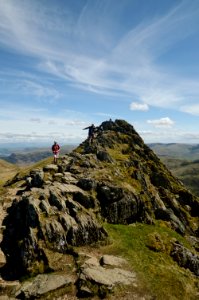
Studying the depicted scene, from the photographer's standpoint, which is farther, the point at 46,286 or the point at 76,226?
the point at 76,226

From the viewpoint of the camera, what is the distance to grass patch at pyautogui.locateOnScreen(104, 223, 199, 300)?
2575 centimetres

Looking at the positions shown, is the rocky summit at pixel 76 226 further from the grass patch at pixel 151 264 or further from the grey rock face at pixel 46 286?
the grass patch at pixel 151 264

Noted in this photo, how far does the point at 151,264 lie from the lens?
29.2m

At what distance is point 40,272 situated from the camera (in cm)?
2591

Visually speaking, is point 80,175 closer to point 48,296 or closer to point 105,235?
point 105,235

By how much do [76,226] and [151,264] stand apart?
27.6 feet

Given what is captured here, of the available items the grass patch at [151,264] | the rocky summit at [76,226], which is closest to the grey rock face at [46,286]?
the rocky summit at [76,226]

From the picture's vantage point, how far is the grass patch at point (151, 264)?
25.8 metres

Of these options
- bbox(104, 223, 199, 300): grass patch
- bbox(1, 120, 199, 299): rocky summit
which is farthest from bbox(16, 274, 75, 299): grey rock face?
bbox(104, 223, 199, 300): grass patch

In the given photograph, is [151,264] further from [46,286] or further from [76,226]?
[46,286]

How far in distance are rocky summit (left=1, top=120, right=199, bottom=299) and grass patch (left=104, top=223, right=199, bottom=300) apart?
3.16ft

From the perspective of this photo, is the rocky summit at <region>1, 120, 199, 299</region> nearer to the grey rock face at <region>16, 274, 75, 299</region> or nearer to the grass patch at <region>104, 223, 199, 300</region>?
the grey rock face at <region>16, 274, 75, 299</region>

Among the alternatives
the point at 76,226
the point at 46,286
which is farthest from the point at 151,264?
the point at 46,286

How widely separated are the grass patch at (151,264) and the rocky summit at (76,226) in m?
0.96
